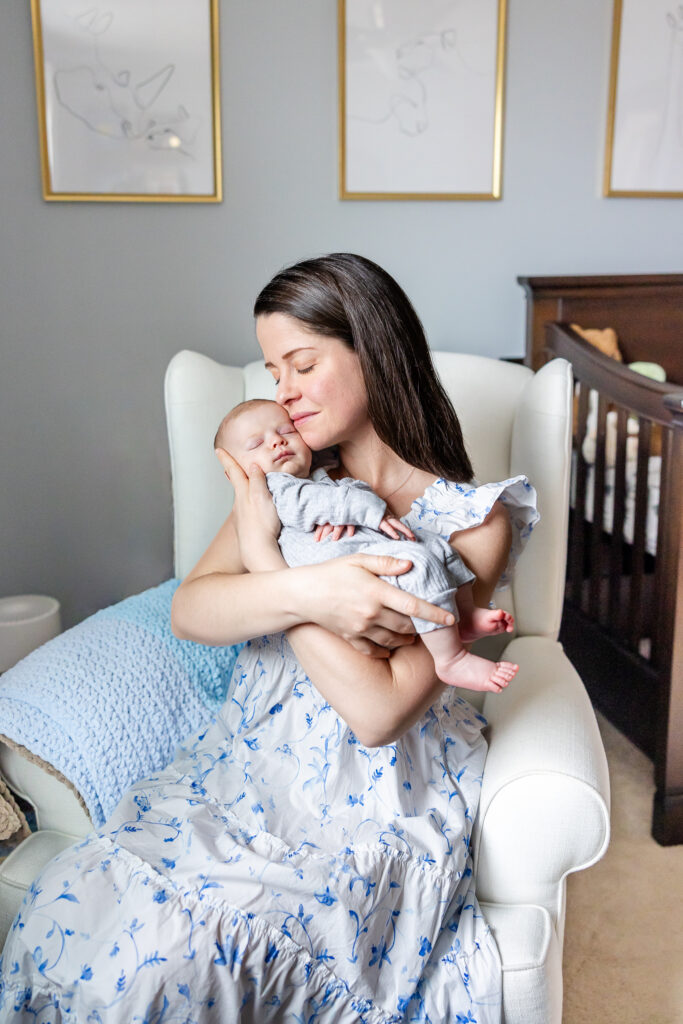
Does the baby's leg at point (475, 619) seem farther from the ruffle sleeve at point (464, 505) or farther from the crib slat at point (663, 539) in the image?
the crib slat at point (663, 539)

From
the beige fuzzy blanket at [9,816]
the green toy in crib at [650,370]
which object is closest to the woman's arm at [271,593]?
the beige fuzzy blanket at [9,816]

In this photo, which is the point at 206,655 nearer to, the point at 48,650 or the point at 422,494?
the point at 48,650

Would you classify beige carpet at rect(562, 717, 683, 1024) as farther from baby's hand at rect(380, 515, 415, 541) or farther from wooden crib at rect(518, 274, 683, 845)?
baby's hand at rect(380, 515, 415, 541)

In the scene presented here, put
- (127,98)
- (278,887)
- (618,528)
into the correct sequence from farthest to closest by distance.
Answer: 1. (127,98)
2. (618,528)
3. (278,887)

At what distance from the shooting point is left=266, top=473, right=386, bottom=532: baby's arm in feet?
3.82

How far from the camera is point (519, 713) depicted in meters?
1.35

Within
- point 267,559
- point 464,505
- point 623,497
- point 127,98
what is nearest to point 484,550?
point 464,505

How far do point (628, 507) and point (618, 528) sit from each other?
18 centimetres

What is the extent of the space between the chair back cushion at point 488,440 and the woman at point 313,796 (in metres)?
0.32

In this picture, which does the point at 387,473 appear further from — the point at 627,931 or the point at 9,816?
the point at 627,931

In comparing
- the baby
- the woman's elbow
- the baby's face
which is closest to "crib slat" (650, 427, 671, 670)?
the baby

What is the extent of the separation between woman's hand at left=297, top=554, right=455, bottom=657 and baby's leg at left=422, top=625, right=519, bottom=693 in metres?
0.03

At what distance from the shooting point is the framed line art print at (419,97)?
2557 millimetres

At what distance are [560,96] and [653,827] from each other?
2.12 meters
